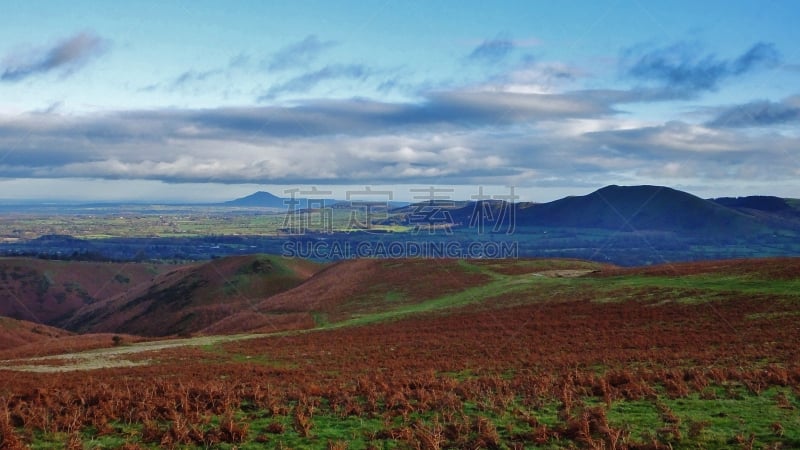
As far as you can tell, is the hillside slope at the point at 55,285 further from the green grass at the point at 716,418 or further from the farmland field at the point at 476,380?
the green grass at the point at 716,418

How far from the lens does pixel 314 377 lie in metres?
25.6

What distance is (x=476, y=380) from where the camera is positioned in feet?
73.4

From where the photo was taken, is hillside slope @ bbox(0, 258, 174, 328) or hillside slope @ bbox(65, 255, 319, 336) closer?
hillside slope @ bbox(65, 255, 319, 336)

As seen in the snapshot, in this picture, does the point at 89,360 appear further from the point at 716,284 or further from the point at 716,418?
the point at 716,284

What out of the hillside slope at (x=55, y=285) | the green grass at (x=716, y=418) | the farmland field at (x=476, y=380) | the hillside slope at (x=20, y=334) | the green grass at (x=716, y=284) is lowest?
the hillside slope at (x=55, y=285)

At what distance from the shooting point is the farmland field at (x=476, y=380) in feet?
50.1

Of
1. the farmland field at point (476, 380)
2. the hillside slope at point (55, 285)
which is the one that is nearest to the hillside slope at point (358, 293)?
the farmland field at point (476, 380)

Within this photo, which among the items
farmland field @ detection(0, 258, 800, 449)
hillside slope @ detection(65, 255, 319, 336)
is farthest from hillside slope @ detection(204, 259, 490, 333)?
hillside slope @ detection(65, 255, 319, 336)

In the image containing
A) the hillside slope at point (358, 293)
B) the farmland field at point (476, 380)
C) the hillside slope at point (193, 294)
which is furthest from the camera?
the hillside slope at point (193, 294)

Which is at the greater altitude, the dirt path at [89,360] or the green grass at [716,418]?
the green grass at [716,418]

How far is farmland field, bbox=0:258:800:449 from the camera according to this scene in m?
15.3

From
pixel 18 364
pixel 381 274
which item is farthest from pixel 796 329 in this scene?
pixel 381 274

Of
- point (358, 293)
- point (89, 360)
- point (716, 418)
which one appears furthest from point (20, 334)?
point (716, 418)

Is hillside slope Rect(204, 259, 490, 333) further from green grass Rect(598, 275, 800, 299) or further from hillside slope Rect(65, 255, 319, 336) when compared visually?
green grass Rect(598, 275, 800, 299)
